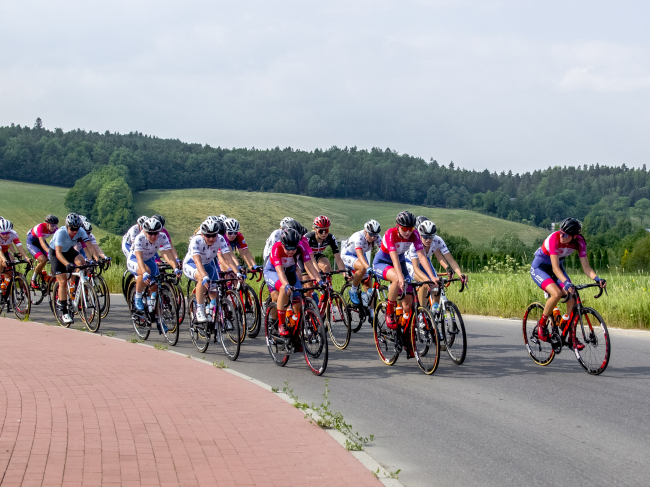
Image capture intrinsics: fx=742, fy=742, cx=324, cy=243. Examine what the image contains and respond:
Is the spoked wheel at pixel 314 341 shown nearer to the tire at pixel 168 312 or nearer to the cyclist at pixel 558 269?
the cyclist at pixel 558 269

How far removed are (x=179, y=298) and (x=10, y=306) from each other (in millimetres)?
5467

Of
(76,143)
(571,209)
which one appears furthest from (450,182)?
(76,143)

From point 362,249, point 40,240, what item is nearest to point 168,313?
point 362,249

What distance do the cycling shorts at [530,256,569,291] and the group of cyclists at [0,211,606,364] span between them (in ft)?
0.04

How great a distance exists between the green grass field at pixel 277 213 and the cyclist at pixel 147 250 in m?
85.0

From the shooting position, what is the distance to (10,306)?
15.2 metres

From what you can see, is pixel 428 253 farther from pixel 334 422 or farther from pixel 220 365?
pixel 334 422

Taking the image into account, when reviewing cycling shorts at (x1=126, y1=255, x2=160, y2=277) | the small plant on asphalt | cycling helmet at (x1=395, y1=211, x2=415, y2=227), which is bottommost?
the small plant on asphalt

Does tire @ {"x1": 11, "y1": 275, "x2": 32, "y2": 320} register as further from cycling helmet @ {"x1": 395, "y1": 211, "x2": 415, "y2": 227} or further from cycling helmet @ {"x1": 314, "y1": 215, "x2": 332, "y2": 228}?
cycling helmet @ {"x1": 395, "y1": 211, "x2": 415, "y2": 227}

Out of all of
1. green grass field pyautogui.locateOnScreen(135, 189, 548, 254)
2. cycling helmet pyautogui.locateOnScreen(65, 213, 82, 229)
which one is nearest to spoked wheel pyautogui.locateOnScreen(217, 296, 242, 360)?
cycling helmet pyautogui.locateOnScreen(65, 213, 82, 229)

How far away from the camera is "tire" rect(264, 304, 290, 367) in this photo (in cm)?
925

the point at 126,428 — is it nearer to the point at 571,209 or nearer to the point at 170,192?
the point at 170,192

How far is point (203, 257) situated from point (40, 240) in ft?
19.6

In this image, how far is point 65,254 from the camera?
42.8ft
